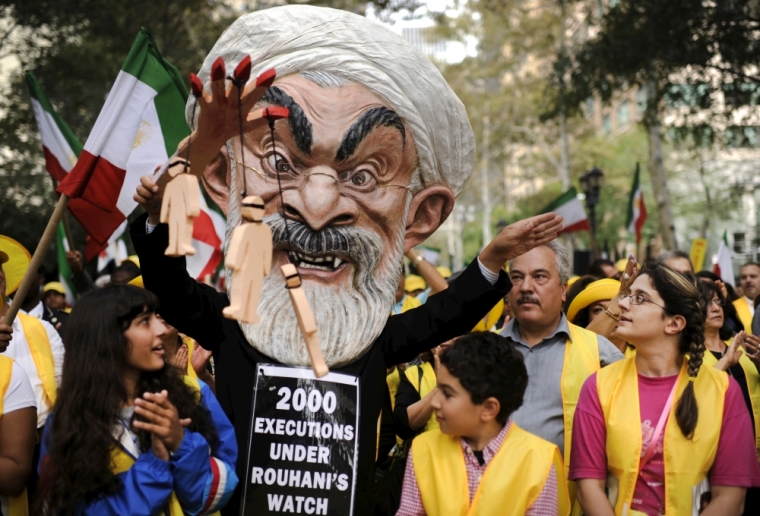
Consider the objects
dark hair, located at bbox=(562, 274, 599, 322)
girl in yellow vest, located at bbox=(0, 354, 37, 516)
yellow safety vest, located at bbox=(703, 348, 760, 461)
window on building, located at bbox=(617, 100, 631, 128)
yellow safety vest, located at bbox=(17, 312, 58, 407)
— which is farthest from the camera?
window on building, located at bbox=(617, 100, 631, 128)

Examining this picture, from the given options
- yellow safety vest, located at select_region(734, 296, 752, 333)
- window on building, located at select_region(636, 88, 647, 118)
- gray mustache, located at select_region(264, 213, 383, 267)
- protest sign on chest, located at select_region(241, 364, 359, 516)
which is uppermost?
window on building, located at select_region(636, 88, 647, 118)

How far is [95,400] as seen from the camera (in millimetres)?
3301

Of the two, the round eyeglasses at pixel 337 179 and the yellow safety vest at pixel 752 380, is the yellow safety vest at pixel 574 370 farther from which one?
the round eyeglasses at pixel 337 179

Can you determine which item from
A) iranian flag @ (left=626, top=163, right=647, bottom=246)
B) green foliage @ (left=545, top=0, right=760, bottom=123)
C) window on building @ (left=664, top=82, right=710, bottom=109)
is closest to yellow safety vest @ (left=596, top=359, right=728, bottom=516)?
iranian flag @ (left=626, top=163, right=647, bottom=246)

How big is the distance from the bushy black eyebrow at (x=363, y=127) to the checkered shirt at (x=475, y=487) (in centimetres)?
130

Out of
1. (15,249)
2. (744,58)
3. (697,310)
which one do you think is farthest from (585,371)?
(744,58)

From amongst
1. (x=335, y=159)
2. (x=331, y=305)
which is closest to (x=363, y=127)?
(x=335, y=159)

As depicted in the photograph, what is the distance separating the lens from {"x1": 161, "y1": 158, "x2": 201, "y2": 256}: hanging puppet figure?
2643mm

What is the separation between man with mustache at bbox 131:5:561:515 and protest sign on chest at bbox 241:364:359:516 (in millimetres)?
44

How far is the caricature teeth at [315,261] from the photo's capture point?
3.99 m

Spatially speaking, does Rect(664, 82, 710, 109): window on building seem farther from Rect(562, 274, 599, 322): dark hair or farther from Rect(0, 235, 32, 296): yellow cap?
Rect(0, 235, 32, 296): yellow cap

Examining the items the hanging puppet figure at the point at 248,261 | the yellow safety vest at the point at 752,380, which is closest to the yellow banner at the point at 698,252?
the yellow safety vest at the point at 752,380

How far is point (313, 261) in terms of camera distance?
4.02 m

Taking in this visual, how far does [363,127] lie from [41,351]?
199 centimetres
